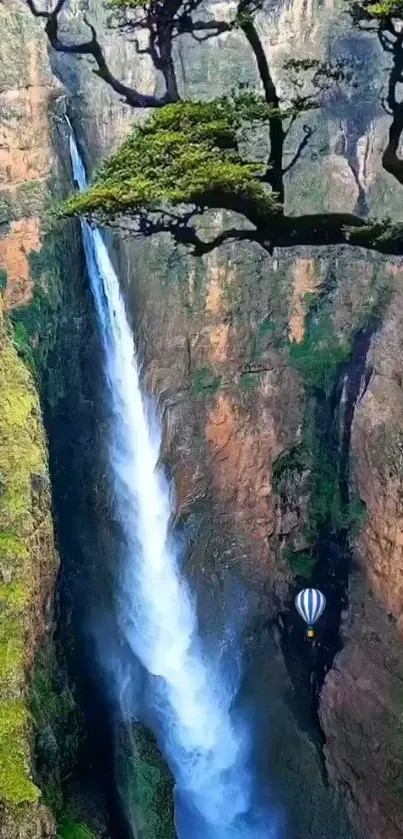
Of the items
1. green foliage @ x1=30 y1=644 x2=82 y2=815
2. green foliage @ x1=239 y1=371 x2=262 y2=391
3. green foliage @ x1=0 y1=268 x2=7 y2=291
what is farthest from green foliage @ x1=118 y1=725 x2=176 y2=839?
green foliage @ x1=0 y1=268 x2=7 y2=291

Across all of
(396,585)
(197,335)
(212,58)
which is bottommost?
(396,585)

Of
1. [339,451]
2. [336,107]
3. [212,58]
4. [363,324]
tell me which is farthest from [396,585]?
[212,58]

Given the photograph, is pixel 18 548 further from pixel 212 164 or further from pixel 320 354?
pixel 320 354

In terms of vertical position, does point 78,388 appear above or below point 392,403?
above

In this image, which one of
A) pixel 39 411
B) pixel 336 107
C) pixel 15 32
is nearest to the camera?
pixel 39 411

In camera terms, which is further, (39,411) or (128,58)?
(128,58)

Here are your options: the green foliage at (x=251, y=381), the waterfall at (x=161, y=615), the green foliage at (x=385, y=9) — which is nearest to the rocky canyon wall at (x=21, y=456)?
the waterfall at (x=161, y=615)

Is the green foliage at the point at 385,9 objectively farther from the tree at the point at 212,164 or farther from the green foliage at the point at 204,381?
the green foliage at the point at 204,381

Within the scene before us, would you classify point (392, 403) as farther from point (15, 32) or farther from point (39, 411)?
point (15, 32)
